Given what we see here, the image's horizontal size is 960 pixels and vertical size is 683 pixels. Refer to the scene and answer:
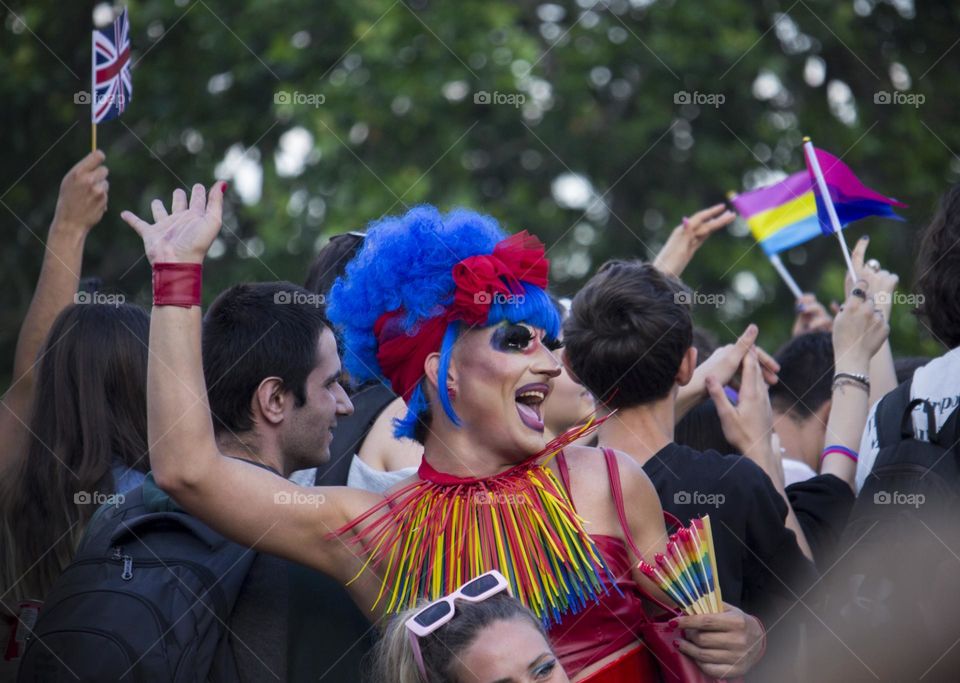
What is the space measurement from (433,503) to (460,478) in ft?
0.26

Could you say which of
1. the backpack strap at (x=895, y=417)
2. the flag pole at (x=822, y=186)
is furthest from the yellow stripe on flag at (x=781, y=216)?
the backpack strap at (x=895, y=417)

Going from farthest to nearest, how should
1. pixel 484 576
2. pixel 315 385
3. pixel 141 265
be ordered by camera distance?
pixel 141 265 → pixel 315 385 → pixel 484 576

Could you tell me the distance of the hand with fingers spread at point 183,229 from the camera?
2584mm

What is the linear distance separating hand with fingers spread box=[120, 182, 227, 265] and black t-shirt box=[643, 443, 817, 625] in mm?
1264


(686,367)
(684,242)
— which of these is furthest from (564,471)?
(684,242)

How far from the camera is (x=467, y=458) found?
2750mm

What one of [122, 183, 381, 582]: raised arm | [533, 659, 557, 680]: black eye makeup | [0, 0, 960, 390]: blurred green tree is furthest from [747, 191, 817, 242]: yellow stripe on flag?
[0, 0, 960, 390]: blurred green tree

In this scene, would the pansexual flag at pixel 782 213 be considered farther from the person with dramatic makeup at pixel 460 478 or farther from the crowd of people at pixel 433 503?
the person with dramatic makeup at pixel 460 478

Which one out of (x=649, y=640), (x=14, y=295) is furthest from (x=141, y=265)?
(x=649, y=640)

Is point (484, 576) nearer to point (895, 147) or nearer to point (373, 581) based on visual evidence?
point (373, 581)

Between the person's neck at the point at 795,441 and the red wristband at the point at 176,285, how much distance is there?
2414 millimetres

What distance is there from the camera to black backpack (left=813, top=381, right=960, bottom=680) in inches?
104

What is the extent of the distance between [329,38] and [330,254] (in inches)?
242

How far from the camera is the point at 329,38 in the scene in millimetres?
9508
